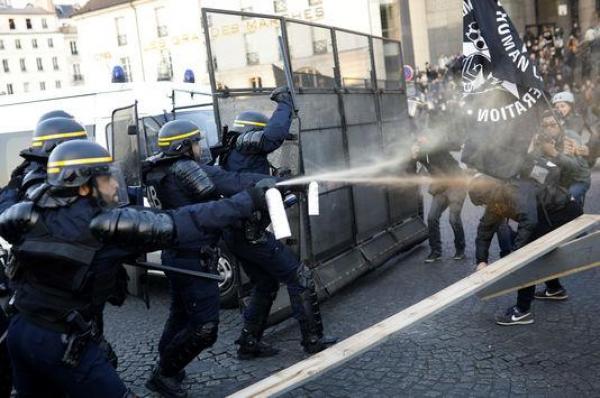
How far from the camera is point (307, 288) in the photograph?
476 centimetres

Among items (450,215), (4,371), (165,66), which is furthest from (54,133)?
(165,66)

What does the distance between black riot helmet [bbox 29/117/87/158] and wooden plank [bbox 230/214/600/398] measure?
242 cm

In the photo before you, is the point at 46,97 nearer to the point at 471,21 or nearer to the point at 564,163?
the point at 471,21

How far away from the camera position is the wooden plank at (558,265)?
397 cm

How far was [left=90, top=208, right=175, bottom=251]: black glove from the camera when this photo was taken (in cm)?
269

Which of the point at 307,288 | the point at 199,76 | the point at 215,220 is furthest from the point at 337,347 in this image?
the point at 199,76

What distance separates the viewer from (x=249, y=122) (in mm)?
4801

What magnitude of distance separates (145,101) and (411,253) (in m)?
3.94

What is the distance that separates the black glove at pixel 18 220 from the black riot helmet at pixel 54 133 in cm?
154

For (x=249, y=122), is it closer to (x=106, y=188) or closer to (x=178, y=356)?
(x=178, y=356)

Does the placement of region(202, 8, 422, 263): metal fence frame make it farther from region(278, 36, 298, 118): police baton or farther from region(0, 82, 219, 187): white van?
region(0, 82, 219, 187): white van

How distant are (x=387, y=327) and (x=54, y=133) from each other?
9.25 feet

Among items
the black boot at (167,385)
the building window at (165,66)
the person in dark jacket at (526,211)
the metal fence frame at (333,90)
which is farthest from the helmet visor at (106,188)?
the building window at (165,66)

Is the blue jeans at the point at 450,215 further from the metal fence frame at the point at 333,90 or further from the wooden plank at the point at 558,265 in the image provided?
the wooden plank at the point at 558,265
